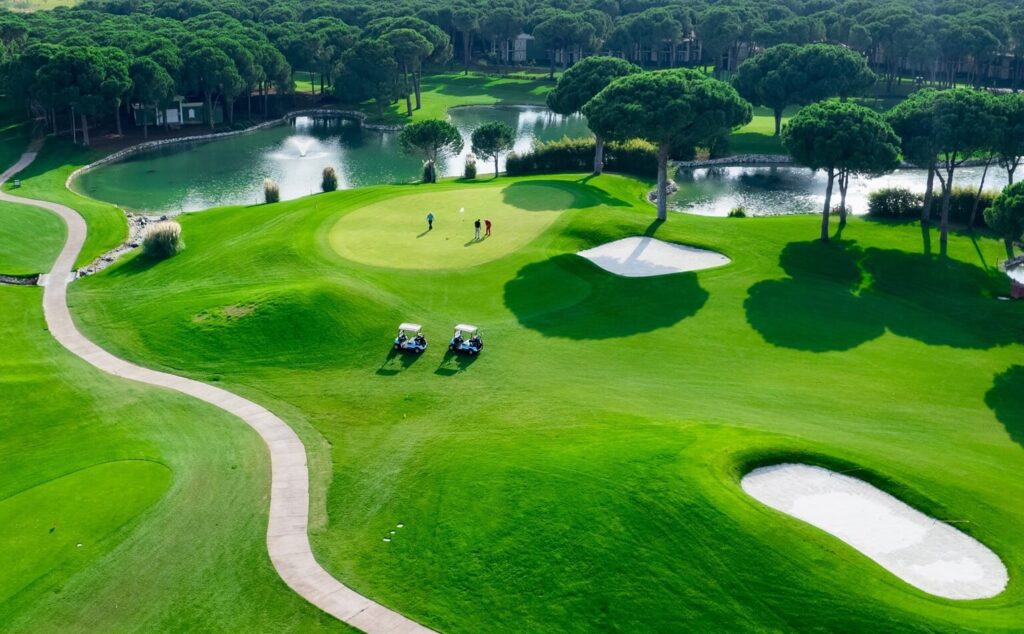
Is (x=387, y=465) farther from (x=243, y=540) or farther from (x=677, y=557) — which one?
(x=677, y=557)

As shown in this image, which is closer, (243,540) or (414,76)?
(243,540)

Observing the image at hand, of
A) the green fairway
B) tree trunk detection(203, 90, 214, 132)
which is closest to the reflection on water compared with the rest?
the green fairway

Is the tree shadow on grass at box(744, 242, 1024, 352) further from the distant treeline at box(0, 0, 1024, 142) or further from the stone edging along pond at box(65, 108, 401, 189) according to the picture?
the distant treeline at box(0, 0, 1024, 142)

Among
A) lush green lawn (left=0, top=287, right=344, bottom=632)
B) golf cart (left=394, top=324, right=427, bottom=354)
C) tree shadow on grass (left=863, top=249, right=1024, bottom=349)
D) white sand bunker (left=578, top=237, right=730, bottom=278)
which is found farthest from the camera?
white sand bunker (left=578, top=237, right=730, bottom=278)

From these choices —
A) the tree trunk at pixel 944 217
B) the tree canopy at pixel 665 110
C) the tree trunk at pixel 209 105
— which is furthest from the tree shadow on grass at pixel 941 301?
the tree trunk at pixel 209 105

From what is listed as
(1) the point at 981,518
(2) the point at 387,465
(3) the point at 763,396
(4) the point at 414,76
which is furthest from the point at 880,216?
(4) the point at 414,76

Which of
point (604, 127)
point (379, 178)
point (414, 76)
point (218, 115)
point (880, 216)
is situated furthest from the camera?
point (414, 76)

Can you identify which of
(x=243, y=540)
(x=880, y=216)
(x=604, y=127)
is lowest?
(x=243, y=540)
